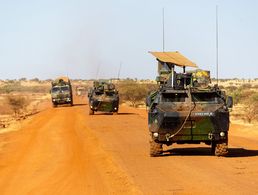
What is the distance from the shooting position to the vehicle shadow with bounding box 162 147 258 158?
1811cm

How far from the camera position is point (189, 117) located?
16.7 meters

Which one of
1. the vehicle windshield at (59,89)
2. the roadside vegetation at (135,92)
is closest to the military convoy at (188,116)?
the vehicle windshield at (59,89)

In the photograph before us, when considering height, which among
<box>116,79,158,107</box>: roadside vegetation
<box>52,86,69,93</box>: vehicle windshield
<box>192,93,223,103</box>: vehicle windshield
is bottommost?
<box>116,79,158,107</box>: roadside vegetation

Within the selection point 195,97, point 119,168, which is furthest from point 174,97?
point 119,168

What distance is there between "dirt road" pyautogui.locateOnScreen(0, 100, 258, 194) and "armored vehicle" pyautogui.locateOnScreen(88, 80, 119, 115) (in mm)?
17196

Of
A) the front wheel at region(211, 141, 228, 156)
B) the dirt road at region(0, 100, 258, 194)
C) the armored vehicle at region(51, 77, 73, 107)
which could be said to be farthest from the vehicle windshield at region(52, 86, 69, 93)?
the front wheel at region(211, 141, 228, 156)

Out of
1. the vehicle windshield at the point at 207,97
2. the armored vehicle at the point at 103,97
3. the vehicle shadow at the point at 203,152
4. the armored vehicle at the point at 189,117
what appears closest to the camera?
the armored vehicle at the point at 189,117

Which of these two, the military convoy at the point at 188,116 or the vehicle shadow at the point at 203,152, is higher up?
the military convoy at the point at 188,116

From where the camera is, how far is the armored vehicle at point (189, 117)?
16.7m

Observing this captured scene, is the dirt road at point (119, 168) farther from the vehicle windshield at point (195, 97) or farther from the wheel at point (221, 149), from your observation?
the vehicle windshield at point (195, 97)

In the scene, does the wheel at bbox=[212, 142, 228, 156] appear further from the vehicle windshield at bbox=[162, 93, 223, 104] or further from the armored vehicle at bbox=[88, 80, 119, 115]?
the armored vehicle at bbox=[88, 80, 119, 115]

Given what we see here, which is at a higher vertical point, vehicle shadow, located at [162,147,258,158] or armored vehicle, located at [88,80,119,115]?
armored vehicle, located at [88,80,119,115]

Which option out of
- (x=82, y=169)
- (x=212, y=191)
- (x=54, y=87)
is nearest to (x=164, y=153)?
(x=82, y=169)

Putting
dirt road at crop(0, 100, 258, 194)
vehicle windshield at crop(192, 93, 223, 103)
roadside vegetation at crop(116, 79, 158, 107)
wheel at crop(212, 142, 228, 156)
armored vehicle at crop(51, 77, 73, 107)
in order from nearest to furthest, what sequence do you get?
dirt road at crop(0, 100, 258, 194) → wheel at crop(212, 142, 228, 156) → vehicle windshield at crop(192, 93, 223, 103) → armored vehicle at crop(51, 77, 73, 107) → roadside vegetation at crop(116, 79, 158, 107)
